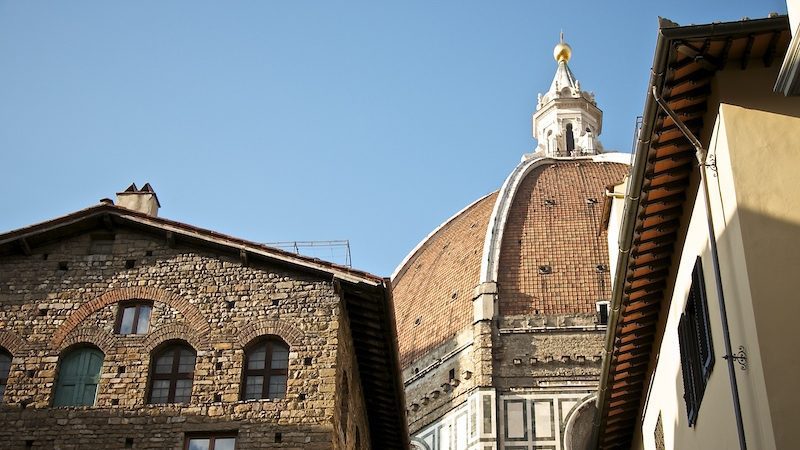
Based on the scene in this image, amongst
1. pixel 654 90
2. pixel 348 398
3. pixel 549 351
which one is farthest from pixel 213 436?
pixel 549 351

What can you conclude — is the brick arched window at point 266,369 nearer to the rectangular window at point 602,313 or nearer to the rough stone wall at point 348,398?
the rough stone wall at point 348,398

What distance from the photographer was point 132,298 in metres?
17.9

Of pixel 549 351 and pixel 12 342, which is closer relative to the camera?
pixel 12 342

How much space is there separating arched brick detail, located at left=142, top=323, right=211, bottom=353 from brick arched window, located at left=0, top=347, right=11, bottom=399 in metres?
1.90

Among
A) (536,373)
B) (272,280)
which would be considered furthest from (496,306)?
(272,280)

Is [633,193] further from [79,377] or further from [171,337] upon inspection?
[79,377]

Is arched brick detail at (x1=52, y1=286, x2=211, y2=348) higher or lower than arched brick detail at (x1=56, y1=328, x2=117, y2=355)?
above

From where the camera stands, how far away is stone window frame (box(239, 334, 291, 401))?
56.1 feet

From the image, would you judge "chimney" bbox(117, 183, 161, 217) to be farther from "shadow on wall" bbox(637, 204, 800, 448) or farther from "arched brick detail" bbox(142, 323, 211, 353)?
"shadow on wall" bbox(637, 204, 800, 448)

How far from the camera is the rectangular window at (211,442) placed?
1662cm

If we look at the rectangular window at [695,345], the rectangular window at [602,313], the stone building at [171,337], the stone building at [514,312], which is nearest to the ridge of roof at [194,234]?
the stone building at [171,337]

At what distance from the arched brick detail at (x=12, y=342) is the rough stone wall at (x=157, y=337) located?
0.05 feet

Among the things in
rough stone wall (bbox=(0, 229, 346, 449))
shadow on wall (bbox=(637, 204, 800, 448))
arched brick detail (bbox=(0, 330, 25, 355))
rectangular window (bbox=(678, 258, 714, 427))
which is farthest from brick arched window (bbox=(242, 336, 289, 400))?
shadow on wall (bbox=(637, 204, 800, 448))

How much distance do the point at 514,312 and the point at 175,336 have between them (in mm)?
28281
